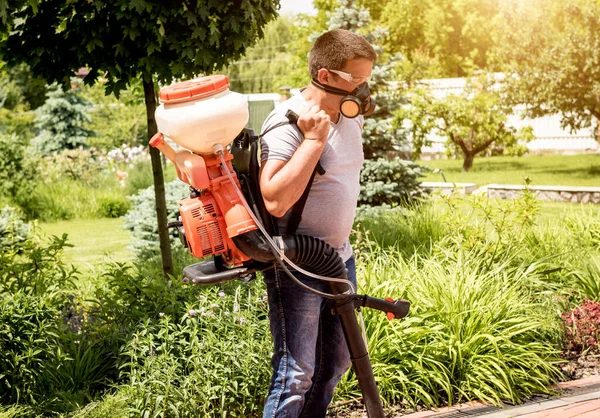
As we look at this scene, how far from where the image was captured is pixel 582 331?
205 inches

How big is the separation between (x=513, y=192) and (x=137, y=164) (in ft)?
21.9

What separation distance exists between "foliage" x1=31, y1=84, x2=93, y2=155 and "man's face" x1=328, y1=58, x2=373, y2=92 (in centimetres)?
2047

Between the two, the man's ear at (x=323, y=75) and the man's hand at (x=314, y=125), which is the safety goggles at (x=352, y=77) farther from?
the man's hand at (x=314, y=125)

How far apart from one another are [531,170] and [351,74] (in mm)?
16637

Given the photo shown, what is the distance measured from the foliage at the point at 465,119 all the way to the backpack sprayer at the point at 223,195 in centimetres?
1423

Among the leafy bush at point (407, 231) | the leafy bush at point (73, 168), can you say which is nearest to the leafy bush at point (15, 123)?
the leafy bush at point (73, 168)

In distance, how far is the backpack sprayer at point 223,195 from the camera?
8.16ft

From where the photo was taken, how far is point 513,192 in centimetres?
1315

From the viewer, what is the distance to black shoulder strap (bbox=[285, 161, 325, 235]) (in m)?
2.80

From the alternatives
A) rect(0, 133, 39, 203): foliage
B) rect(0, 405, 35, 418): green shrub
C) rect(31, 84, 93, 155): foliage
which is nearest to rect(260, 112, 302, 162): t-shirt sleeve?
rect(0, 405, 35, 418): green shrub

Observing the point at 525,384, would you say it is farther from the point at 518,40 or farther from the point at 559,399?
the point at 518,40

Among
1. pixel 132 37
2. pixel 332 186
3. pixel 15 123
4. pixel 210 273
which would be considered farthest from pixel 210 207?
pixel 15 123

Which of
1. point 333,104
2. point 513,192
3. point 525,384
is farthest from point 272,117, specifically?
point 513,192

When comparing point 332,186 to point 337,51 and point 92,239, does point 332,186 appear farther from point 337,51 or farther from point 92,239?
point 92,239
